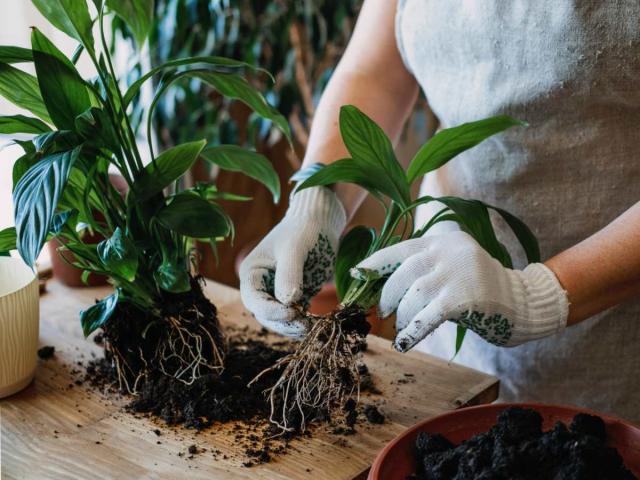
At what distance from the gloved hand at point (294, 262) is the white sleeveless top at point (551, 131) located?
0.26 meters

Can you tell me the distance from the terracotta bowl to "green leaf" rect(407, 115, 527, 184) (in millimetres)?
313

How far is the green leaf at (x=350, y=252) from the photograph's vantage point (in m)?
1.04

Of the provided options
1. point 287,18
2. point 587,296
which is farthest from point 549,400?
point 287,18

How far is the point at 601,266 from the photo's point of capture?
3.04ft

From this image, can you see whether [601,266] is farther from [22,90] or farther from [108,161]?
[22,90]

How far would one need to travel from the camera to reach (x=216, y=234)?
3.00 feet

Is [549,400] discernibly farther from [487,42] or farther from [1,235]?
[1,235]

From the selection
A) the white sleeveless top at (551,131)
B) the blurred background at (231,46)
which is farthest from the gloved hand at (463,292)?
the blurred background at (231,46)

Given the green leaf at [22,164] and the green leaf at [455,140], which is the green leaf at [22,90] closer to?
the green leaf at [22,164]

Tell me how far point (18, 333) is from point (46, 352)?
0.13m

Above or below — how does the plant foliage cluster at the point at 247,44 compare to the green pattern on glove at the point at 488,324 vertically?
above

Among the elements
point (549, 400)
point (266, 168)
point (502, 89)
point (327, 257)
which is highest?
point (502, 89)

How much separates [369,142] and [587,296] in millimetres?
325

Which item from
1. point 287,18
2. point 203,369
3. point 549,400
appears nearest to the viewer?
point 203,369
